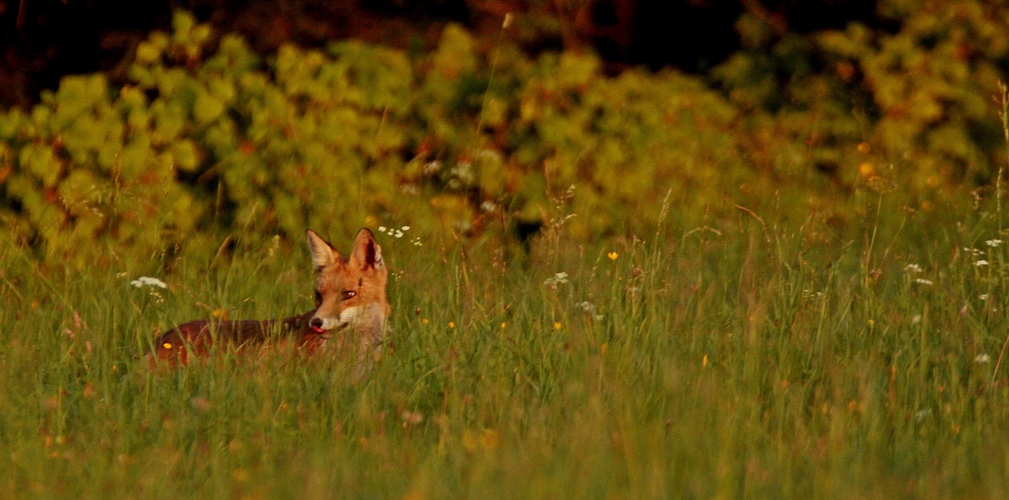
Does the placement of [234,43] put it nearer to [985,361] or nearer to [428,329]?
[428,329]

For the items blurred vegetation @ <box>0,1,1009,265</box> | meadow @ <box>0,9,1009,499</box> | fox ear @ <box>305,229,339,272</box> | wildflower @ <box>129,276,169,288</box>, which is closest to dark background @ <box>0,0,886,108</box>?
meadow @ <box>0,9,1009,499</box>

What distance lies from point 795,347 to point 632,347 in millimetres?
696

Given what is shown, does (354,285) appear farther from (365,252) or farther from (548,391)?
(548,391)

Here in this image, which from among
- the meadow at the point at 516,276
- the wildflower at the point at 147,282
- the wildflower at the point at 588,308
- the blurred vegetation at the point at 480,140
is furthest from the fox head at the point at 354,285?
the blurred vegetation at the point at 480,140

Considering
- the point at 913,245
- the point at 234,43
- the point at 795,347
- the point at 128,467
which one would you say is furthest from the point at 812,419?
the point at 234,43

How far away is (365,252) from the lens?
22.3 feet

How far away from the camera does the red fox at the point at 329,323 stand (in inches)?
232

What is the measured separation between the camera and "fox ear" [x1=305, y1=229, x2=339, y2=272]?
6796 mm

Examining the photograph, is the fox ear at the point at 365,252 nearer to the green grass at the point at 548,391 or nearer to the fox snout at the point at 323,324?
the green grass at the point at 548,391

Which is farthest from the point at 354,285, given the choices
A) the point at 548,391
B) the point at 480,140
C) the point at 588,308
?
the point at 480,140

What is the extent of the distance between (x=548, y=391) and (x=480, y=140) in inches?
159

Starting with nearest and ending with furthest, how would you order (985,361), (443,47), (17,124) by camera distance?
(985,361), (17,124), (443,47)

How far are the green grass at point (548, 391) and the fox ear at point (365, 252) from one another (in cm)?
33

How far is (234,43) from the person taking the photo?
877 cm
